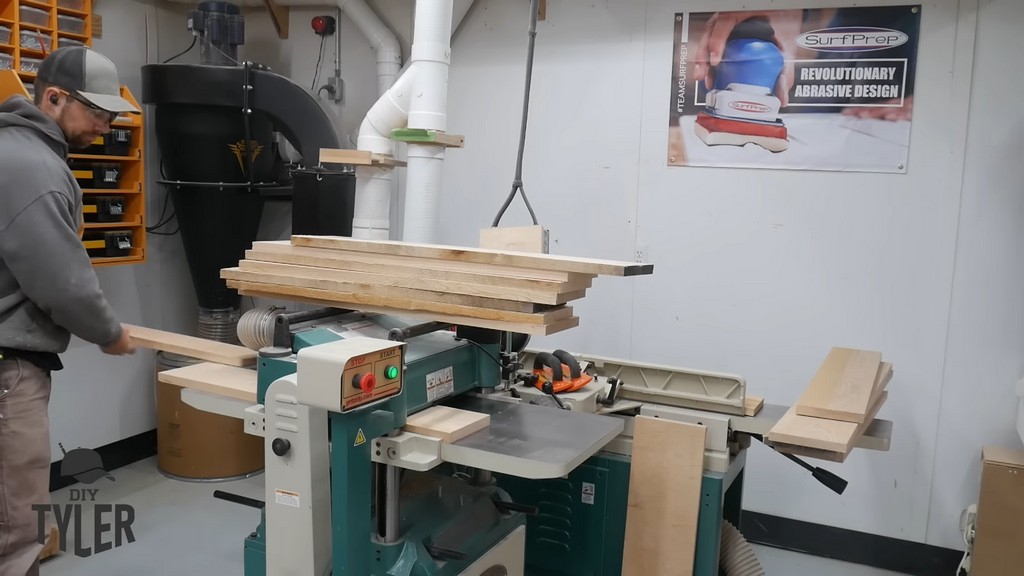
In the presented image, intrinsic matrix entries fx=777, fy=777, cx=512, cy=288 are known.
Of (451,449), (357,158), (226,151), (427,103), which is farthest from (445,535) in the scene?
(226,151)

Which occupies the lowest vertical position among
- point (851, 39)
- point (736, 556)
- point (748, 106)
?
point (736, 556)

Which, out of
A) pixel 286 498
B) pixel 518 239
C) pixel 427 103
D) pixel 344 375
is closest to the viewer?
pixel 344 375

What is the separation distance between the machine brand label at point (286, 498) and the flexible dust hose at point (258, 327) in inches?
16.1

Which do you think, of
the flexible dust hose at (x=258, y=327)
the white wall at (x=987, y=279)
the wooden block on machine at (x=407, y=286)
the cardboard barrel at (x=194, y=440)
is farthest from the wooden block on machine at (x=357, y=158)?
the white wall at (x=987, y=279)

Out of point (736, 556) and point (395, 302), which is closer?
point (395, 302)

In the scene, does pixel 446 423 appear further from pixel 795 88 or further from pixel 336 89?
pixel 336 89

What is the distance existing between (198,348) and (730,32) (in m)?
2.31

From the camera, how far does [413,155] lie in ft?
8.51

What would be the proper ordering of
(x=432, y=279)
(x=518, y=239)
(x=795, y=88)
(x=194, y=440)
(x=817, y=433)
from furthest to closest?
(x=194, y=440)
(x=795, y=88)
(x=518, y=239)
(x=432, y=279)
(x=817, y=433)

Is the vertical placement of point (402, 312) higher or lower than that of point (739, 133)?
lower

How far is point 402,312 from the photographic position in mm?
1908

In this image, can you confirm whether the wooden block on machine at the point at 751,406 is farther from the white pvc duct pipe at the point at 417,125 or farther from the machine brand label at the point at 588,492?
the white pvc duct pipe at the point at 417,125

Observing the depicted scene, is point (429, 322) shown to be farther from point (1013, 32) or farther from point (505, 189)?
point (1013, 32)

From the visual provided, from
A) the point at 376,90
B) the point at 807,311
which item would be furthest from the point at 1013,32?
the point at 376,90
